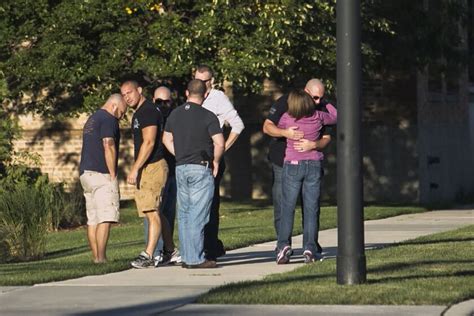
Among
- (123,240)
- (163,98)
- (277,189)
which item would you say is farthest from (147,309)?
(123,240)

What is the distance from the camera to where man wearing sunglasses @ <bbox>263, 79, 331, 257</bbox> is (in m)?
13.8

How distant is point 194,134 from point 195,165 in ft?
0.97

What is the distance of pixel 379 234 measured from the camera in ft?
62.0

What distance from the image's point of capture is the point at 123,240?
20.0 meters

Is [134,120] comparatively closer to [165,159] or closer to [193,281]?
[165,159]

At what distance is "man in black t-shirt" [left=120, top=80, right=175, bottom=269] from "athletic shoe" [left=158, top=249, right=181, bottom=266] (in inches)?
14.8

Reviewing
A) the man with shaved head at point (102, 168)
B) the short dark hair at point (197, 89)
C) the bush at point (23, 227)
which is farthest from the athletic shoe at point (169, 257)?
the bush at point (23, 227)

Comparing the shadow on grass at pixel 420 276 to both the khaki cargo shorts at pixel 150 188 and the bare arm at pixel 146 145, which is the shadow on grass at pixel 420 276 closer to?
the khaki cargo shorts at pixel 150 188

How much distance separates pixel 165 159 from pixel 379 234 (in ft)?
18.7

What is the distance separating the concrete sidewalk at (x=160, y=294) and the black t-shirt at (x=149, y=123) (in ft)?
3.78

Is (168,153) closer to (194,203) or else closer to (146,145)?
(146,145)

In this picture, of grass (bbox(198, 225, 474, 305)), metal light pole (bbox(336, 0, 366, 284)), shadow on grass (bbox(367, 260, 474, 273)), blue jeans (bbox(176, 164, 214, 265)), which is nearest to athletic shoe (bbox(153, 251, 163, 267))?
blue jeans (bbox(176, 164, 214, 265))

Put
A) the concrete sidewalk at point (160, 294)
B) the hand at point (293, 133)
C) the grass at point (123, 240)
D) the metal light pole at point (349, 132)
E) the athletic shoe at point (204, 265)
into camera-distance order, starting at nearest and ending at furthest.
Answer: the concrete sidewalk at point (160, 294)
the metal light pole at point (349, 132)
the grass at point (123, 240)
the athletic shoe at point (204, 265)
the hand at point (293, 133)

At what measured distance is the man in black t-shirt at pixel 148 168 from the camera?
1369 cm
